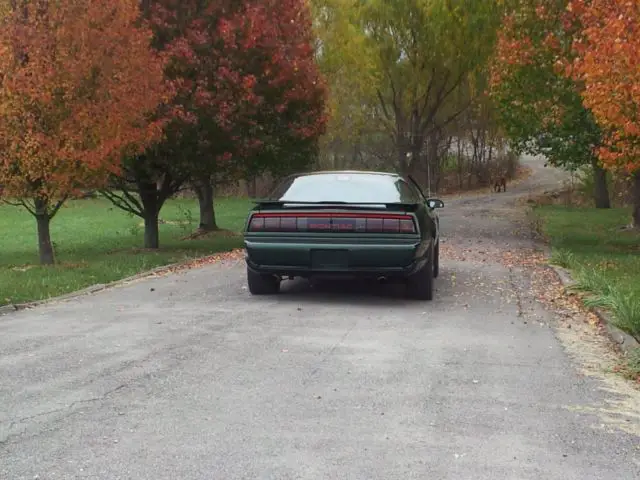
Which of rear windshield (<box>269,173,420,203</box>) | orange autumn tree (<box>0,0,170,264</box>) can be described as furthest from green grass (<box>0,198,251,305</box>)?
rear windshield (<box>269,173,420,203</box>)

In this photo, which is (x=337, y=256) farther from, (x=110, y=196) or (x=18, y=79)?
(x=110, y=196)

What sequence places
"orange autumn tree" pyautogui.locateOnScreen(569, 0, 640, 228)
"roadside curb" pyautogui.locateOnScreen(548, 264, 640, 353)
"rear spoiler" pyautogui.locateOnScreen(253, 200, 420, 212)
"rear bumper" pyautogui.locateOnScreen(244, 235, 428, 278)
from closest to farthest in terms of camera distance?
"roadside curb" pyautogui.locateOnScreen(548, 264, 640, 353)
"rear bumper" pyautogui.locateOnScreen(244, 235, 428, 278)
"rear spoiler" pyautogui.locateOnScreen(253, 200, 420, 212)
"orange autumn tree" pyautogui.locateOnScreen(569, 0, 640, 228)

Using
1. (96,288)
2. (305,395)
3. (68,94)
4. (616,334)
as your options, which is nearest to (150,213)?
(68,94)

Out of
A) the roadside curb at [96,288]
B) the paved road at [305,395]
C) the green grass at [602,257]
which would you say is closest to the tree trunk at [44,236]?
the roadside curb at [96,288]

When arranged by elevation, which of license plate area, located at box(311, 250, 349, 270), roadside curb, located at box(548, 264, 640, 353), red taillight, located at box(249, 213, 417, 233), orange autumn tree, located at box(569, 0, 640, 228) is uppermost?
orange autumn tree, located at box(569, 0, 640, 228)

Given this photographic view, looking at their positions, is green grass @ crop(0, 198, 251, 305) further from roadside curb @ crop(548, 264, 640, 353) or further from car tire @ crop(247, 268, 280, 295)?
roadside curb @ crop(548, 264, 640, 353)

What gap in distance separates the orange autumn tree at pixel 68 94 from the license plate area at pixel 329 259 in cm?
544

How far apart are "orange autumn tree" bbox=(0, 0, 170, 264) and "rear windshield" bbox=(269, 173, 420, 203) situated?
4.34 metres

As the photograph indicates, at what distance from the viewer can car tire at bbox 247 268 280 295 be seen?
9.17 m

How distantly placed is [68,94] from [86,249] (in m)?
6.37

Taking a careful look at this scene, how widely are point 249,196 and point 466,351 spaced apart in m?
40.1

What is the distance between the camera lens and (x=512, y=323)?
7770mm

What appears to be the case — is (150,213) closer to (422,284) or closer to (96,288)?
(96,288)

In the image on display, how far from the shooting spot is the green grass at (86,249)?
11.0 metres
